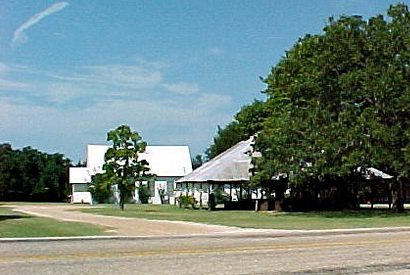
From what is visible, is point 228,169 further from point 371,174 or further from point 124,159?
point 371,174

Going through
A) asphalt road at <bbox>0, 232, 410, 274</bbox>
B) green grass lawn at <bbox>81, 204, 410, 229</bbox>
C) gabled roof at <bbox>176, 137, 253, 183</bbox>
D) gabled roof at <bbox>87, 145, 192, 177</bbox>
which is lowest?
asphalt road at <bbox>0, 232, 410, 274</bbox>

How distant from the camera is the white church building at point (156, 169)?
280 ft

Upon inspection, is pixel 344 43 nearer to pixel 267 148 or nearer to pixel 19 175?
pixel 267 148

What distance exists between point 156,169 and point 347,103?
48577 mm

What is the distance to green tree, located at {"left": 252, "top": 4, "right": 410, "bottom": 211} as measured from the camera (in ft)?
125

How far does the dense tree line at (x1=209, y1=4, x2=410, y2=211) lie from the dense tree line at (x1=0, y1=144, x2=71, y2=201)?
57005 millimetres

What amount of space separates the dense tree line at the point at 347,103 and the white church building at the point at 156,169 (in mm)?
42645

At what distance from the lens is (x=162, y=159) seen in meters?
88.8

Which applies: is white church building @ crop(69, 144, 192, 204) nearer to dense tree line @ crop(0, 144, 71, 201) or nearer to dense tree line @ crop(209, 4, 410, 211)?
dense tree line @ crop(0, 144, 71, 201)

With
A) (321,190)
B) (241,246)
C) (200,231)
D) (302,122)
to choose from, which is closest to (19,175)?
(321,190)

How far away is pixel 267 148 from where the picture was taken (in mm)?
44625

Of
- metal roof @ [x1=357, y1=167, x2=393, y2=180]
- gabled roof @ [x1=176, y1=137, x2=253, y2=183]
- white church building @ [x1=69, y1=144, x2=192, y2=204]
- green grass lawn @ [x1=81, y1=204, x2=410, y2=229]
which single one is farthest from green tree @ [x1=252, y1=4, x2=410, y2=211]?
white church building @ [x1=69, y1=144, x2=192, y2=204]

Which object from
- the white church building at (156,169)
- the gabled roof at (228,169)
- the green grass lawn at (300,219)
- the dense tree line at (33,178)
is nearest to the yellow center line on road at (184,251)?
the green grass lawn at (300,219)

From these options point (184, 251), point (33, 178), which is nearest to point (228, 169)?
point (184, 251)
